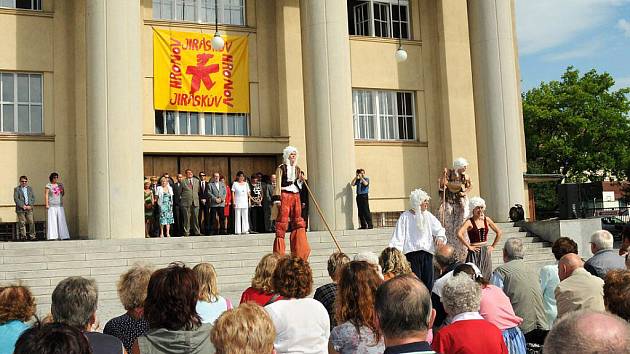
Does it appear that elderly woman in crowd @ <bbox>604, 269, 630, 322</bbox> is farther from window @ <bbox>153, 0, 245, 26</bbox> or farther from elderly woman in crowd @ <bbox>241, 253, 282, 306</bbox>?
window @ <bbox>153, 0, 245, 26</bbox>

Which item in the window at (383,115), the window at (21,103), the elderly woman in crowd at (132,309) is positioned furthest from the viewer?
the window at (383,115)

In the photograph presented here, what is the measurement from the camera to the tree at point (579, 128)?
172ft

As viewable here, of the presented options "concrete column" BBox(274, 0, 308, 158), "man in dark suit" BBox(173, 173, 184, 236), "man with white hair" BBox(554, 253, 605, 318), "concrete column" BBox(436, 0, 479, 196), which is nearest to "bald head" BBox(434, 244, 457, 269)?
"man with white hair" BBox(554, 253, 605, 318)

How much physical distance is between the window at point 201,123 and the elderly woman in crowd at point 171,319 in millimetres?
19345

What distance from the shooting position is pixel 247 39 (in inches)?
969

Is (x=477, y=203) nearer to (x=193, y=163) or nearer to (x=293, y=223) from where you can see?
(x=293, y=223)

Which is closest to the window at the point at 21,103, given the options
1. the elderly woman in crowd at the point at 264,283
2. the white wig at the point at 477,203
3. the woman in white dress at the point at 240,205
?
the woman in white dress at the point at 240,205

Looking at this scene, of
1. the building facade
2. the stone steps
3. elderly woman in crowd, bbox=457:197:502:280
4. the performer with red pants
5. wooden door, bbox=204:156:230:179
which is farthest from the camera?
wooden door, bbox=204:156:230:179

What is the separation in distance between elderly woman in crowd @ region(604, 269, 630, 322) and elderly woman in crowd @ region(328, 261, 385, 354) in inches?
57.0

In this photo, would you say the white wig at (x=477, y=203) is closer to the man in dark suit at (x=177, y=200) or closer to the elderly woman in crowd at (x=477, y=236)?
the elderly woman in crowd at (x=477, y=236)

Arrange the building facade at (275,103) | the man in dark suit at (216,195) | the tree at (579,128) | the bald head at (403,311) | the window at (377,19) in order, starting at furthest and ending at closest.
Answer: the tree at (579,128) → the window at (377,19) → the man in dark suit at (216,195) → the building facade at (275,103) → the bald head at (403,311)

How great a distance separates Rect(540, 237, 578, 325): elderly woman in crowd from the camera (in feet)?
24.6

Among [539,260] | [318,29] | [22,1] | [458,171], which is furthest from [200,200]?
[458,171]

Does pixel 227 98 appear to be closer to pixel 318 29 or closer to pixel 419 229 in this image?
pixel 318 29
